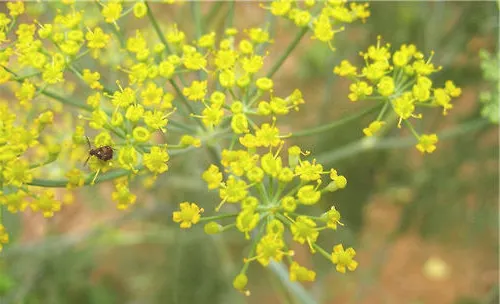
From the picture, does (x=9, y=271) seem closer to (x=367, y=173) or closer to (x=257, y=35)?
(x=367, y=173)

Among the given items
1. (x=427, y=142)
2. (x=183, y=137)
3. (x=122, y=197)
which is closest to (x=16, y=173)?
(x=122, y=197)

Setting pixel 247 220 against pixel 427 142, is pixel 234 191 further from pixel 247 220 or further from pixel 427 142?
pixel 427 142

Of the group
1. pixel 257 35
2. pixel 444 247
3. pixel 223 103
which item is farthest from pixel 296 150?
pixel 444 247

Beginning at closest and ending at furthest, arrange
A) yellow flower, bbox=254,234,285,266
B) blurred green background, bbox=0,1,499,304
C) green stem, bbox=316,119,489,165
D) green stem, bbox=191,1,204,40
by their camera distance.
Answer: yellow flower, bbox=254,234,285,266
green stem, bbox=191,1,204,40
green stem, bbox=316,119,489,165
blurred green background, bbox=0,1,499,304

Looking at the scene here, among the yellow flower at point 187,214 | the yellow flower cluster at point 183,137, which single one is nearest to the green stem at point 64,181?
the yellow flower cluster at point 183,137

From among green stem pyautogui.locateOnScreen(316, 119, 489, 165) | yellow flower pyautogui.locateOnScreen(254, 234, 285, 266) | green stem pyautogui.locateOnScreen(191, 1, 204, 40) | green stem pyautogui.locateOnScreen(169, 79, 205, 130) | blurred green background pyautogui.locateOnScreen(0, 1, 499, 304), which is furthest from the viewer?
blurred green background pyautogui.locateOnScreen(0, 1, 499, 304)

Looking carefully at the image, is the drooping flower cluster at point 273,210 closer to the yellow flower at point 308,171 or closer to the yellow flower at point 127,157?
the yellow flower at point 308,171

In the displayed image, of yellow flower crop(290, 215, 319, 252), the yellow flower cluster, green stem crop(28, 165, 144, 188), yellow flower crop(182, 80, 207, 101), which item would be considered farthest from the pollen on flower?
green stem crop(28, 165, 144, 188)

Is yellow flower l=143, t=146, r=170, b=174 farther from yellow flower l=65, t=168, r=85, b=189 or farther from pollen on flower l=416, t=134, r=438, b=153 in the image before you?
pollen on flower l=416, t=134, r=438, b=153
